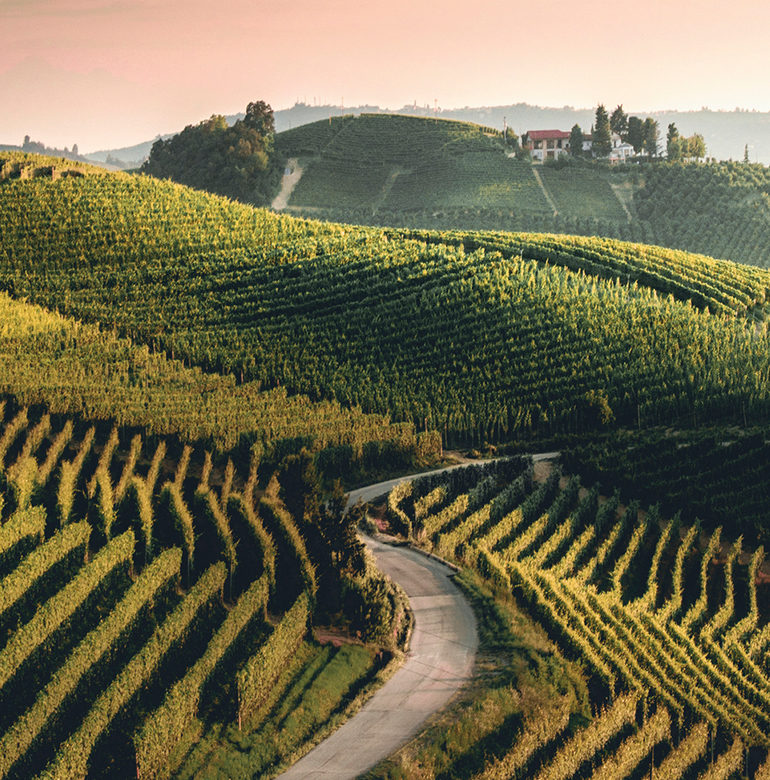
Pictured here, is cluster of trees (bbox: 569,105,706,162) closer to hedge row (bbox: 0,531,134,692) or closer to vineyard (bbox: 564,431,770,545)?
vineyard (bbox: 564,431,770,545)

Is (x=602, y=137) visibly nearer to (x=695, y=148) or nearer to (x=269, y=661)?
(x=695, y=148)

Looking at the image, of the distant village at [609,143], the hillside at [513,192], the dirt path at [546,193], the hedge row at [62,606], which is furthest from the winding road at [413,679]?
the distant village at [609,143]

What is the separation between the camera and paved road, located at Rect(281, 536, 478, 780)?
2392 centimetres

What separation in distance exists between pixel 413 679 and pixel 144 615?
7694 millimetres

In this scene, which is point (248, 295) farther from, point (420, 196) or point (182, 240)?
point (420, 196)

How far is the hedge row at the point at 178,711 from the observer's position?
22.7 m

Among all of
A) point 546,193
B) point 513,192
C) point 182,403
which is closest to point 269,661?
point 182,403

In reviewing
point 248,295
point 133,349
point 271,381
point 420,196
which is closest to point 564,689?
point 271,381

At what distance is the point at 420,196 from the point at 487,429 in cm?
8734

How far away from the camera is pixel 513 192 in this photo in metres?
132

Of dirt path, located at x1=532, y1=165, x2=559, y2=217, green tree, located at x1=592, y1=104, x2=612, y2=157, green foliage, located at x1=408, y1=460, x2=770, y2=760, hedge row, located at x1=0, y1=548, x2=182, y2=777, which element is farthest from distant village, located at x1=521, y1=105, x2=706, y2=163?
hedge row, located at x1=0, y1=548, x2=182, y2=777

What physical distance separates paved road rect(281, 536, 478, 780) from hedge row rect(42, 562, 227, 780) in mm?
4458

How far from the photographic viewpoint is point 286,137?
156m

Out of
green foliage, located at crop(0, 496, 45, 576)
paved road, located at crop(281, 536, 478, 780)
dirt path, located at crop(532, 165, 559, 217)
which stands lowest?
paved road, located at crop(281, 536, 478, 780)
